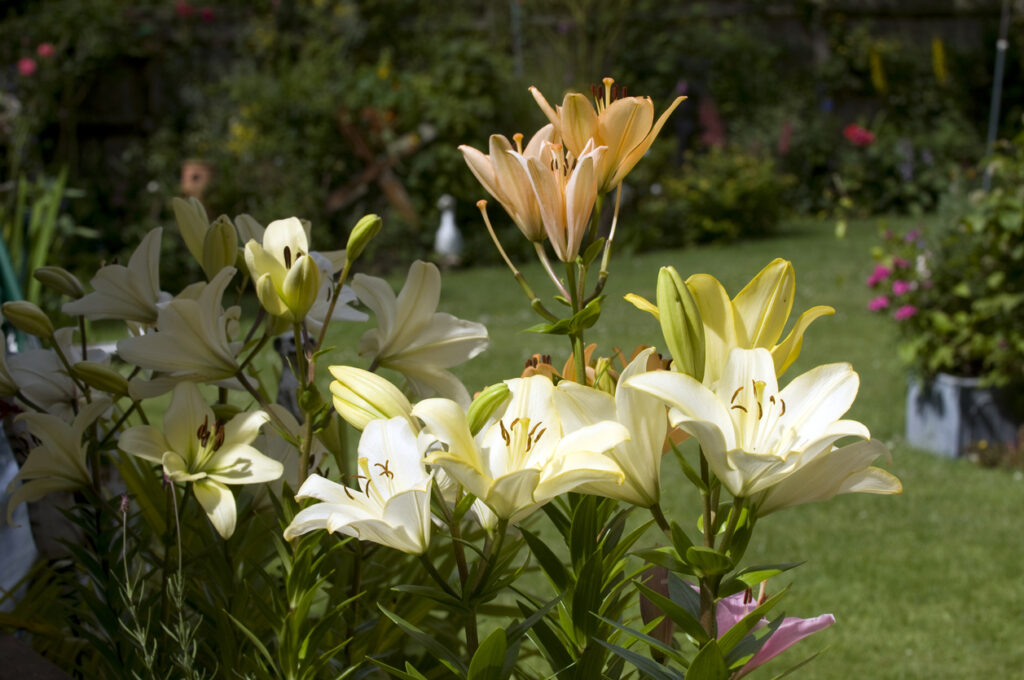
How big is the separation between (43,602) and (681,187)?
8.72m

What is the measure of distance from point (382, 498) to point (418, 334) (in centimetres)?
17

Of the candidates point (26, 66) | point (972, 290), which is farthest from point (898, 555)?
point (26, 66)

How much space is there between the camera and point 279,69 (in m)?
9.00

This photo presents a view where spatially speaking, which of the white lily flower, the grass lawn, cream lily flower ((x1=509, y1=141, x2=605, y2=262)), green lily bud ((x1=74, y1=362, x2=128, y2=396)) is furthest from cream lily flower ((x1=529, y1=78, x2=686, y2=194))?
the grass lawn

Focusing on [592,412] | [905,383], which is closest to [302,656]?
[592,412]

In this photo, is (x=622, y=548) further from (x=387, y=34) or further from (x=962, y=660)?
(x=387, y=34)

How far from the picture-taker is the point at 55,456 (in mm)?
809

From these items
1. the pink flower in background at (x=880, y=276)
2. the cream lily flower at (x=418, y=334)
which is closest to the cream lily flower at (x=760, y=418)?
the cream lily flower at (x=418, y=334)

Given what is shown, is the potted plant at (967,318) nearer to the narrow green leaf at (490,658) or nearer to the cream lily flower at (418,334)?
the cream lily flower at (418,334)

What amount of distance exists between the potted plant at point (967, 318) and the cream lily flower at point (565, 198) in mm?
3317

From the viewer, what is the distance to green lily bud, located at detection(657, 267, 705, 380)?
61 centimetres

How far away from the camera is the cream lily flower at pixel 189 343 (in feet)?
2.40

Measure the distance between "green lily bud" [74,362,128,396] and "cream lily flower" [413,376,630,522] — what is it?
0.86ft

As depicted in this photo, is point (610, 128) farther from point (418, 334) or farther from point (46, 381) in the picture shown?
point (46, 381)
